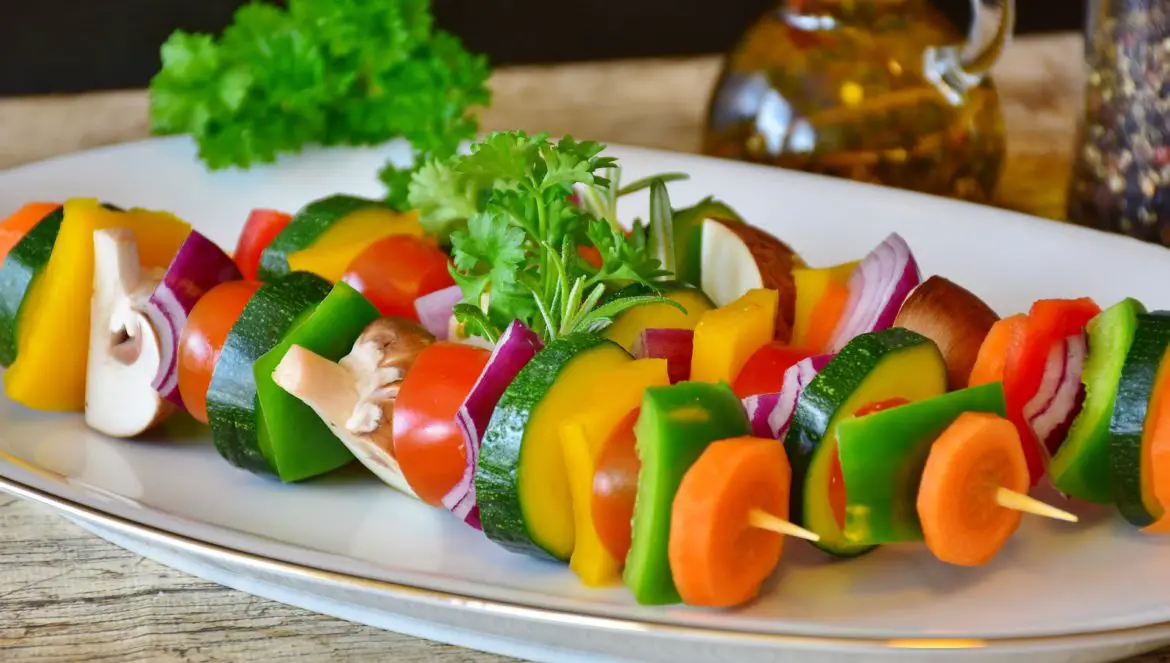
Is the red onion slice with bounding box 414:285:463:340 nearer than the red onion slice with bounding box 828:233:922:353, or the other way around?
the red onion slice with bounding box 828:233:922:353

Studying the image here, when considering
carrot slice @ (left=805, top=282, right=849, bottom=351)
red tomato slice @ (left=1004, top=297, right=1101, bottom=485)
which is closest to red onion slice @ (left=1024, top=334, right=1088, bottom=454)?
red tomato slice @ (left=1004, top=297, right=1101, bottom=485)

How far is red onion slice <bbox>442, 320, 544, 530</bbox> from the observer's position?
64.9 inches

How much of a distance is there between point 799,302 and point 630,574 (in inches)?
25.6

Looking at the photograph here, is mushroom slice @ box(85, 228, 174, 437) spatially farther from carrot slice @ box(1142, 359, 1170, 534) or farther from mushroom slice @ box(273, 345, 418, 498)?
carrot slice @ box(1142, 359, 1170, 534)

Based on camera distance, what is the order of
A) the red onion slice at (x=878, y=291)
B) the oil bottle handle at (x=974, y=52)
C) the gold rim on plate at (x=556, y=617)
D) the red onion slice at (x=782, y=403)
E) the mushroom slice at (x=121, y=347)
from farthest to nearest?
the oil bottle handle at (x=974, y=52) < the mushroom slice at (x=121, y=347) < the red onion slice at (x=878, y=291) < the red onion slice at (x=782, y=403) < the gold rim on plate at (x=556, y=617)

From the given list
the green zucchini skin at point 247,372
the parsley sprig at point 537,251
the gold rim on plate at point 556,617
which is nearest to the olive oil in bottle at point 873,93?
the parsley sprig at point 537,251

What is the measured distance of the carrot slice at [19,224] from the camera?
2221 millimetres

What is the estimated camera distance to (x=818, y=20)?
288 centimetres

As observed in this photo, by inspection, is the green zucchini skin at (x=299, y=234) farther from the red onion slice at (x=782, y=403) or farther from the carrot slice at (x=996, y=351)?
the carrot slice at (x=996, y=351)

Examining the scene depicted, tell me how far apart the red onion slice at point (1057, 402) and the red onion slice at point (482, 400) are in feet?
2.13

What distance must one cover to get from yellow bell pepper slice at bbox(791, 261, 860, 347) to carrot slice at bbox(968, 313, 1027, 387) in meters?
0.31

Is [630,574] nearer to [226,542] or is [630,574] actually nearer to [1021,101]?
[226,542]

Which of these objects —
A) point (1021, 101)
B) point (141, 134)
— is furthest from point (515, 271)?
point (1021, 101)

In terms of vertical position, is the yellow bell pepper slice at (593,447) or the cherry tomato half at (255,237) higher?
the yellow bell pepper slice at (593,447)
